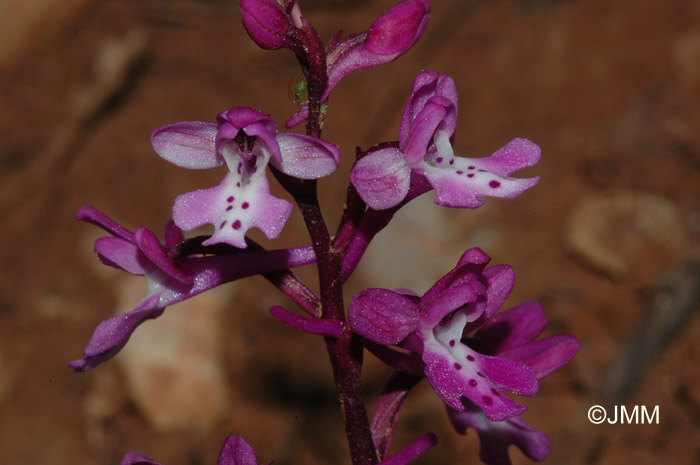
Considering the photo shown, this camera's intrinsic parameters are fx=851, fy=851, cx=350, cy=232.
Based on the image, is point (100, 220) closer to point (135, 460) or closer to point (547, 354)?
point (135, 460)

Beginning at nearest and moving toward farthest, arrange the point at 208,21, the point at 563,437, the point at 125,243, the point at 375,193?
the point at 375,193
the point at 125,243
the point at 563,437
the point at 208,21

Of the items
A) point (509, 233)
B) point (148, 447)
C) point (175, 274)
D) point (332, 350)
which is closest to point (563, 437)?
point (509, 233)

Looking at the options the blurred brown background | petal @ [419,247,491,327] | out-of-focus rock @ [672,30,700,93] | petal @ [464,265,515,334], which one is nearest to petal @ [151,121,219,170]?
petal @ [419,247,491,327]

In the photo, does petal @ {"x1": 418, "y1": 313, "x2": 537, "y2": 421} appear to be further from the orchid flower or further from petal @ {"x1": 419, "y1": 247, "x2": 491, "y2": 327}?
the orchid flower

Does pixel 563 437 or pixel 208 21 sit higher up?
pixel 208 21

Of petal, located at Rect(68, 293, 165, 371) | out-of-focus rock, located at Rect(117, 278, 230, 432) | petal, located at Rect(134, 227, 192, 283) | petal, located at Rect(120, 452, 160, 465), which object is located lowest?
out-of-focus rock, located at Rect(117, 278, 230, 432)

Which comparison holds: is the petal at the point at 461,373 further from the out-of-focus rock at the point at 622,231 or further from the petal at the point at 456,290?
the out-of-focus rock at the point at 622,231

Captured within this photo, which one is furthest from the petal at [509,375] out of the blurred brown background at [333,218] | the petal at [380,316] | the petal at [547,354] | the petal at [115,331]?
the blurred brown background at [333,218]

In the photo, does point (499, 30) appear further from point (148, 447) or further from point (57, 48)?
point (148, 447)
